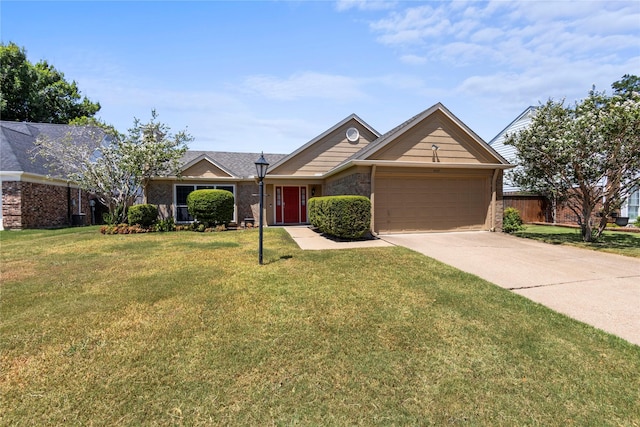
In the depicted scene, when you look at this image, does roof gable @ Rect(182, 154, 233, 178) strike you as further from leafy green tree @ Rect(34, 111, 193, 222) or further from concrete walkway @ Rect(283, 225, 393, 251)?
concrete walkway @ Rect(283, 225, 393, 251)

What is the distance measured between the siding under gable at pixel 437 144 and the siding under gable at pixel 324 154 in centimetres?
461

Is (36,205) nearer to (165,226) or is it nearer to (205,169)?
(165,226)

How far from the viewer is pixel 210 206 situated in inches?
544

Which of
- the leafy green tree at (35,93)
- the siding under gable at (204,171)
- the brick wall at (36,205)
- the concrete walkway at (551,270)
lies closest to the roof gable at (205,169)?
the siding under gable at (204,171)

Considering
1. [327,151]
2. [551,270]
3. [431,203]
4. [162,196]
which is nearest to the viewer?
[551,270]

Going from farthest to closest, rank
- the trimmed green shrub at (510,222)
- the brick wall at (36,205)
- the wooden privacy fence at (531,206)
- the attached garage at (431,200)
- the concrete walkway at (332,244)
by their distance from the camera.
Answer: the wooden privacy fence at (531,206) < the brick wall at (36,205) < the trimmed green shrub at (510,222) < the attached garage at (431,200) < the concrete walkway at (332,244)

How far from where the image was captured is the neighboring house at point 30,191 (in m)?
14.0

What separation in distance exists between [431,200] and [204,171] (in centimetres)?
1135

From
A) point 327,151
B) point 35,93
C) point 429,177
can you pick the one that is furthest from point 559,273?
point 35,93

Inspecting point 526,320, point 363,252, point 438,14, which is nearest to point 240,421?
point 526,320

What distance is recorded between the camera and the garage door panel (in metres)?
11.3

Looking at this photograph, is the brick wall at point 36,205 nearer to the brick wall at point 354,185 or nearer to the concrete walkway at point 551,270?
the concrete walkway at point 551,270

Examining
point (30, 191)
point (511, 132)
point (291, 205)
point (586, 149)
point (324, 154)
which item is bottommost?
point (291, 205)

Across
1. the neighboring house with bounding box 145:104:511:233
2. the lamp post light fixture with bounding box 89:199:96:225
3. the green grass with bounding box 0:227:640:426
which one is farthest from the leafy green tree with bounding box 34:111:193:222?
the green grass with bounding box 0:227:640:426
